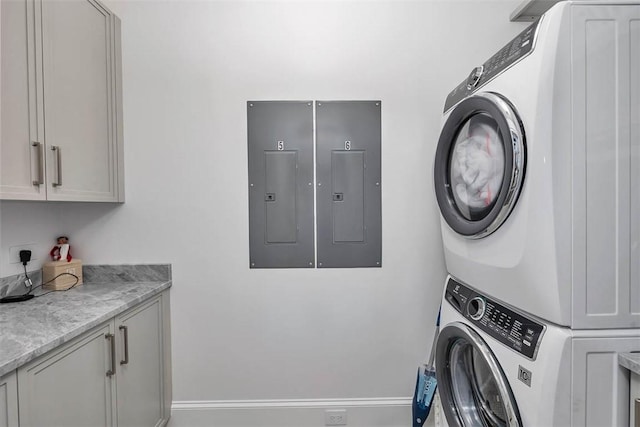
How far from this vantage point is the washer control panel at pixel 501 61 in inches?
37.2

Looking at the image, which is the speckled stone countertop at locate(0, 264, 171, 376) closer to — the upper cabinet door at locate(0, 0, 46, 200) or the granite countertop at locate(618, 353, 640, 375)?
the upper cabinet door at locate(0, 0, 46, 200)

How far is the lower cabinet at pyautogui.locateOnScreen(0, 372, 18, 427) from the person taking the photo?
34.7 inches

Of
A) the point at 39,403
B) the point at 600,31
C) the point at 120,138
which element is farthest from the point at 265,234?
the point at 600,31

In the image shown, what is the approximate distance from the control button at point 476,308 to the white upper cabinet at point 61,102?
1.79 meters

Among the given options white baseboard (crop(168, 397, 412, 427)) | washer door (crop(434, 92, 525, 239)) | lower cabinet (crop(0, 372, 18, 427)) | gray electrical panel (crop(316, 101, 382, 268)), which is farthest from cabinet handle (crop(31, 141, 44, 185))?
washer door (crop(434, 92, 525, 239))

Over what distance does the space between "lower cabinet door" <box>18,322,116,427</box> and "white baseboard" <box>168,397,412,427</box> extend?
2.04 ft

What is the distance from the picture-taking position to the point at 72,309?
1.33m

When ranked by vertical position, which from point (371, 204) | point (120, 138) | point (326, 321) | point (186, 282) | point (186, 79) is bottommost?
point (326, 321)

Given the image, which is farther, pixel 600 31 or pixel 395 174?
pixel 395 174

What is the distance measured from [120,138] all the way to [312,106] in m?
1.12

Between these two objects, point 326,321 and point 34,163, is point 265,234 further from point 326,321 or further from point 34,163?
point 34,163

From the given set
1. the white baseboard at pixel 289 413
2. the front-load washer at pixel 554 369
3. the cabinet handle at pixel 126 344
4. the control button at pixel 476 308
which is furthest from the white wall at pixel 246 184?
the front-load washer at pixel 554 369

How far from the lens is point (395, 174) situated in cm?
186

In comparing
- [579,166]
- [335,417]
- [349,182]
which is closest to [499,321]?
[579,166]
